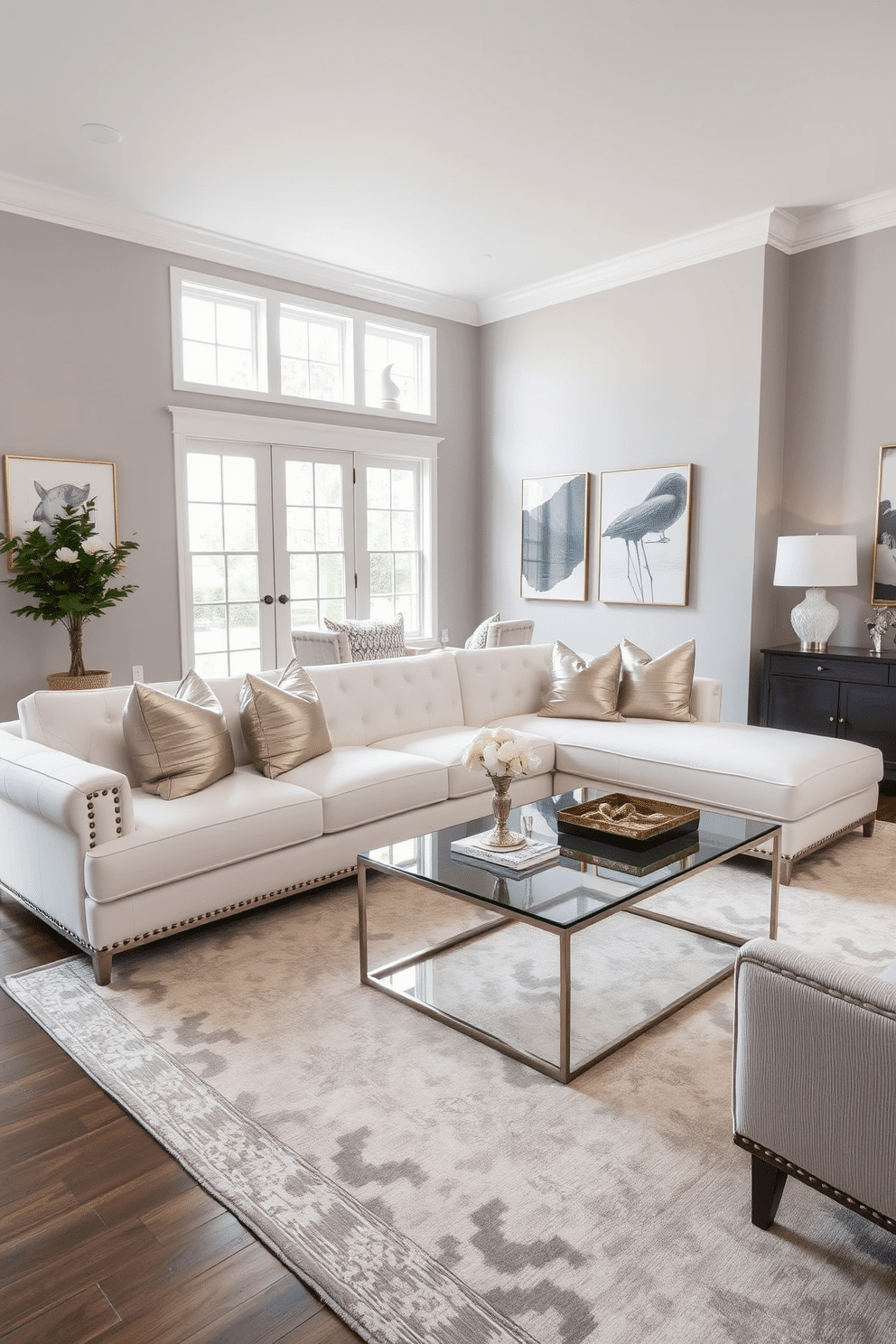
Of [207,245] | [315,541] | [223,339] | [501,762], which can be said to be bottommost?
[501,762]

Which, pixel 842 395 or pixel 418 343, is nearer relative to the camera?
pixel 842 395

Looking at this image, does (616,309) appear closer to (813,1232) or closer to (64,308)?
(64,308)

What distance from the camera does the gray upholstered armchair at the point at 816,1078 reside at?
55.9 inches

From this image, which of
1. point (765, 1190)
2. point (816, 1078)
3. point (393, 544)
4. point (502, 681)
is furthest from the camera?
point (393, 544)

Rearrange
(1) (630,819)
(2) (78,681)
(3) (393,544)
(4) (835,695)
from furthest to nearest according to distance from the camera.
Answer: (3) (393,544) → (4) (835,695) → (2) (78,681) → (1) (630,819)

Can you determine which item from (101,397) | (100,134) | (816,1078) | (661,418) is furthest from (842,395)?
(816,1078)

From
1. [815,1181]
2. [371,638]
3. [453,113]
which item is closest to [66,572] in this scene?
[371,638]

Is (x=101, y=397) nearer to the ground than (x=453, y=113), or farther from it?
nearer to the ground

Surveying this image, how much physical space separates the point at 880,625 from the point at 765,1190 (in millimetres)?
4093

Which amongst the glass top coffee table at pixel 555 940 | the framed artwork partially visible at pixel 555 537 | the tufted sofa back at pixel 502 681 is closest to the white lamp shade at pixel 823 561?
the tufted sofa back at pixel 502 681

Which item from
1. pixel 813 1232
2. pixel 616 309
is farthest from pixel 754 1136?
pixel 616 309

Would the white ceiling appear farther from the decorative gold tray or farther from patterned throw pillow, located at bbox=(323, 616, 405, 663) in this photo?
the decorative gold tray

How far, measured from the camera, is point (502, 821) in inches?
107

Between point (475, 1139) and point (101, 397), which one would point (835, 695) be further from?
point (101, 397)
